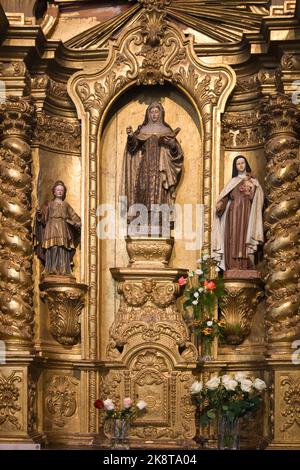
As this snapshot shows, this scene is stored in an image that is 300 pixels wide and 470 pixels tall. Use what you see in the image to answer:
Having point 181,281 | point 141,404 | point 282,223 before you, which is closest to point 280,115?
point 282,223

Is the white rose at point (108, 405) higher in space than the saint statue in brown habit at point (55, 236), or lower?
lower

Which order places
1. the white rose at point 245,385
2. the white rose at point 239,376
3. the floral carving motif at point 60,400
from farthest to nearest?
the floral carving motif at point 60,400, the white rose at point 239,376, the white rose at point 245,385

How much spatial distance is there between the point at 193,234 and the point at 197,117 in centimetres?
142

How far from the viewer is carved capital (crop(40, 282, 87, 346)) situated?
54.4 ft

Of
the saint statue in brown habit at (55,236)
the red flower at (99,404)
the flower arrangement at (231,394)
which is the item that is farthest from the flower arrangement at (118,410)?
the saint statue in brown habit at (55,236)

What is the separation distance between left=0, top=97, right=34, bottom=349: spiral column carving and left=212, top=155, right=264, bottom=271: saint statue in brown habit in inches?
86.5

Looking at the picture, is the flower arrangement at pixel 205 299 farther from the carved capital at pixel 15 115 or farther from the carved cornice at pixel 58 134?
the carved capital at pixel 15 115

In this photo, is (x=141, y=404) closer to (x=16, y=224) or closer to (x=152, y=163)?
(x=16, y=224)

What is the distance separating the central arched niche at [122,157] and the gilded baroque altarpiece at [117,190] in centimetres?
2

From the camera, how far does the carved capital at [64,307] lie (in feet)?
54.4

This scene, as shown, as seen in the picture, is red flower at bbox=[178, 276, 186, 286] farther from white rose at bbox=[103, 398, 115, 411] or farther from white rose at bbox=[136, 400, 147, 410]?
white rose at bbox=[103, 398, 115, 411]

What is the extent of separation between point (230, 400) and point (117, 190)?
123 inches

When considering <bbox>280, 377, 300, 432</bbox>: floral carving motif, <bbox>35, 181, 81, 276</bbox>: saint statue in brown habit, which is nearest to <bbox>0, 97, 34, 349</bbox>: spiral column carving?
<bbox>35, 181, 81, 276</bbox>: saint statue in brown habit

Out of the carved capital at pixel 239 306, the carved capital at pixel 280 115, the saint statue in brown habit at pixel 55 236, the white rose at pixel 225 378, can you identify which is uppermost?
the carved capital at pixel 280 115
